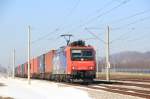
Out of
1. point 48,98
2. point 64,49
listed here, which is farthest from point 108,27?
point 48,98

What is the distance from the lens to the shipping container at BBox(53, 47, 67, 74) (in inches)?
1564

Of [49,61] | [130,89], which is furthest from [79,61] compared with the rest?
[49,61]

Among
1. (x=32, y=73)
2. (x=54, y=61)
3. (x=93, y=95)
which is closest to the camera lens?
(x=93, y=95)

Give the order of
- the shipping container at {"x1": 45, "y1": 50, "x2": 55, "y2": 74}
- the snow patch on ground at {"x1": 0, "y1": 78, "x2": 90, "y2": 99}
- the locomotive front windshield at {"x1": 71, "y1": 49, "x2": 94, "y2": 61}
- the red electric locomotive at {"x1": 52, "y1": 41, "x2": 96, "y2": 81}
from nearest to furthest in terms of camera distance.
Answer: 1. the snow patch on ground at {"x1": 0, "y1": 78, "x2": 90, "y2": 99}
2. the red electric locomotive at {"x1": 52, "y1": 41, "x2": 96, "y2": 81}
3. the locomotive front windshield at {"x1": 71, "y1": 49, "x2": 94, "y2": 61}
4. the shipping container at {"x1": 45, "y1": 50, "x2": 55, "y2": 74}

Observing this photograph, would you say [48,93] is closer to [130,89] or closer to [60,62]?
[130,89]

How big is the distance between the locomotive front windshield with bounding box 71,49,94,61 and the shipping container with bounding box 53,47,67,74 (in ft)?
5.68

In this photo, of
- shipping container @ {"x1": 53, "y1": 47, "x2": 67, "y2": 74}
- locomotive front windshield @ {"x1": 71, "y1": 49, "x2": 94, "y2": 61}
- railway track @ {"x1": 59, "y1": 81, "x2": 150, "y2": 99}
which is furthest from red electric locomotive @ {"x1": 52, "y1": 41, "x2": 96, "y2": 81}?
railway track @ {"x1": 59, "y1": 81, "x2": 150, "y2": 99}

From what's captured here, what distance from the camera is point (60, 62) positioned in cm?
4188

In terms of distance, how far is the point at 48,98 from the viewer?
2414 cm

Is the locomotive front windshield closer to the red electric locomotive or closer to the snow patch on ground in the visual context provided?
the red electric locomotive

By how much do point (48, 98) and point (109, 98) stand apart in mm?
4438

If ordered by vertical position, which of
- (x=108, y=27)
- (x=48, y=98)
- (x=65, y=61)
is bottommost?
(x=48, y=98)

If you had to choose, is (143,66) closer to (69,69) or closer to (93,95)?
(69,69)

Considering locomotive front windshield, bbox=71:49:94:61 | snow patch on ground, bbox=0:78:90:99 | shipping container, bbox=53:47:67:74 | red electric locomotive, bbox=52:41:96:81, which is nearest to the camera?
snow patch on ground, bbox=0:78:90:99
